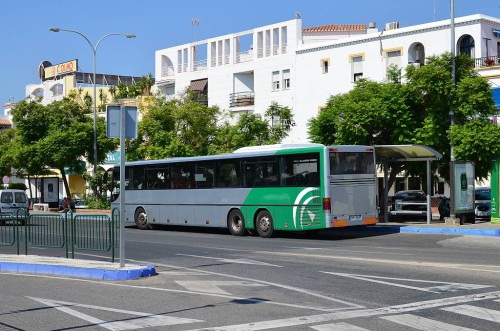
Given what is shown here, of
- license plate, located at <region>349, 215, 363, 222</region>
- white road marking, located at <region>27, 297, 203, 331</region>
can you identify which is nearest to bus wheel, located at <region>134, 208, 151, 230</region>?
license plate, located at <region>349, 215, 363, 222</region>

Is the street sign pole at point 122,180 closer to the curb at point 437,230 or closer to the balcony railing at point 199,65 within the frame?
the curb at point 437,230

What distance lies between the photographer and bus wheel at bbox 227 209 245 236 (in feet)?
89.5

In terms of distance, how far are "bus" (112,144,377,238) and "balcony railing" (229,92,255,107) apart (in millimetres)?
25715

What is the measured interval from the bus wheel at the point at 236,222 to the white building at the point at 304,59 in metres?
18.6

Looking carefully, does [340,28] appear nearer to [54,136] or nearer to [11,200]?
[54,136]

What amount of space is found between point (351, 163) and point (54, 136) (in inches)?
1266

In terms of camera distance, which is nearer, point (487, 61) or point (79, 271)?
point (79, 271)

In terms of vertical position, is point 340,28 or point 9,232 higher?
point 340,28

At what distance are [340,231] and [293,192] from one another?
491 cm

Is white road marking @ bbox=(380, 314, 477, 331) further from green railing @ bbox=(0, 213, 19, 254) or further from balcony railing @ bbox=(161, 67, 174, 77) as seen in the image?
balcony railing @ bbox=(161, 67, 174, 77)

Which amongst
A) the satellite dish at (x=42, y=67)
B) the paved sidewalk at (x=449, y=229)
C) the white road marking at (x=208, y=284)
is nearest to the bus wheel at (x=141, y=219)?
the paved sidewalk at (x=449, y=229)

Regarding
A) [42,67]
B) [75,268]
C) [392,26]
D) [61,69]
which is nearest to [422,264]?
[75,268]

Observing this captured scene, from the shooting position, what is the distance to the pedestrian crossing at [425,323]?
8.80 m

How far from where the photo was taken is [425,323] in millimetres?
9086
